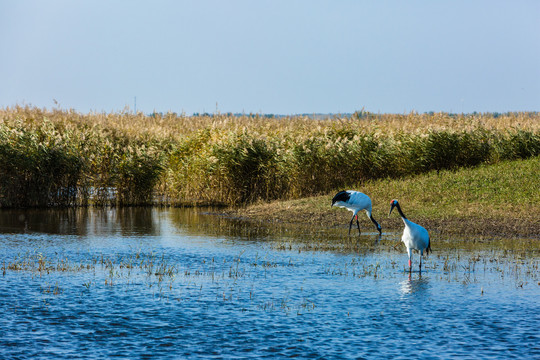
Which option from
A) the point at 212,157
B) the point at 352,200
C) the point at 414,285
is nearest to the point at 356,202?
the point at 352,200

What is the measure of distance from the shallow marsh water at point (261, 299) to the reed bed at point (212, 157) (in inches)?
336

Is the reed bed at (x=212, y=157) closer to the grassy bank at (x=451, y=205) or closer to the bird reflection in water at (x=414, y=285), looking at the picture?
the grassy bank at (x=451, y=205)

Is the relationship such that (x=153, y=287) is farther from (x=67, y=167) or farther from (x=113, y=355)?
(x=67, y=167)

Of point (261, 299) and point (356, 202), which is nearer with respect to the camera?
point (261, 299)

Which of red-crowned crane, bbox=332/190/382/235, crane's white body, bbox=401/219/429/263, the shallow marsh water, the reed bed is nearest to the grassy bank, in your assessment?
red-crowned crane, bbox=332/190/382/235

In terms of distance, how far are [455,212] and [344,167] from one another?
840 centimetres

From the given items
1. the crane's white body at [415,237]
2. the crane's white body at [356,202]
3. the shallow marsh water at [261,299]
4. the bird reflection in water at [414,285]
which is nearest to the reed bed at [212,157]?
the crane's white body at [356,202]

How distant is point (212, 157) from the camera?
96.0ft

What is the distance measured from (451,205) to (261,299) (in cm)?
1425

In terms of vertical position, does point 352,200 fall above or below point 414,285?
above

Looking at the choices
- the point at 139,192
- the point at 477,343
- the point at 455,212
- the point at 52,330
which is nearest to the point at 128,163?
the point at 139,192

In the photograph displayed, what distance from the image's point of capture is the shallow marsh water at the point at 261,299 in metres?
9.40

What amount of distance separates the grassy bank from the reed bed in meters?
1.73

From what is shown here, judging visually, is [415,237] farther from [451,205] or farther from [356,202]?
[451,205]
